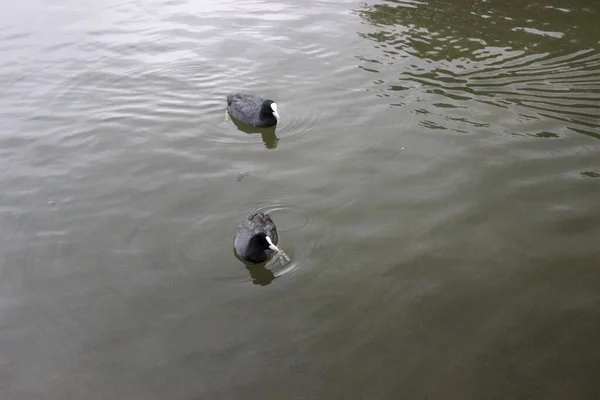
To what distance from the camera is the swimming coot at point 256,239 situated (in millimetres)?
6492

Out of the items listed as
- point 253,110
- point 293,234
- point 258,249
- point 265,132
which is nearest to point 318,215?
point 293,234

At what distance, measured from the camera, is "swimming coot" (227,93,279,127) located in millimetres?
9234

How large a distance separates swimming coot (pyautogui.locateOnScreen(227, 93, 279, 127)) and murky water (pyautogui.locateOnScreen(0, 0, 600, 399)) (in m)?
0.23

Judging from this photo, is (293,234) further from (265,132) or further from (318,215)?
(265,132)

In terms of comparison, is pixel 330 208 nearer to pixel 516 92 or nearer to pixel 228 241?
pixel 228 241

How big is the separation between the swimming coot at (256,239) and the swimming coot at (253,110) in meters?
2.76

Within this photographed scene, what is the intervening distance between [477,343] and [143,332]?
11.1 ft

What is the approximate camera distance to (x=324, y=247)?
268 inches

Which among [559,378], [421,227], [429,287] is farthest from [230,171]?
[559,378]

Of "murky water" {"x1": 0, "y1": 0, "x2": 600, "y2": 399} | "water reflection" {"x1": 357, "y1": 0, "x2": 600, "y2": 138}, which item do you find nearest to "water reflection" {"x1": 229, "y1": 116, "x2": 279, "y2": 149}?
"murky water" {"x1": 0, "y1": 0, "x2": 600, "y2": 399}

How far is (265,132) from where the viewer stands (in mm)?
9352

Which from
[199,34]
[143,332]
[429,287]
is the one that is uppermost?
[199,34]

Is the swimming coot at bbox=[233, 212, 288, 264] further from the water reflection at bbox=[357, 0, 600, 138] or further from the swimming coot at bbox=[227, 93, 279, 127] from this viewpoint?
the water reflection at bbox=[357, 0, 600, 138]

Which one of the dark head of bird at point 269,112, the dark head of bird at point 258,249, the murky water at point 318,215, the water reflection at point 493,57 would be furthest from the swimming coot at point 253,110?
the dark head of bird at point 258,249
